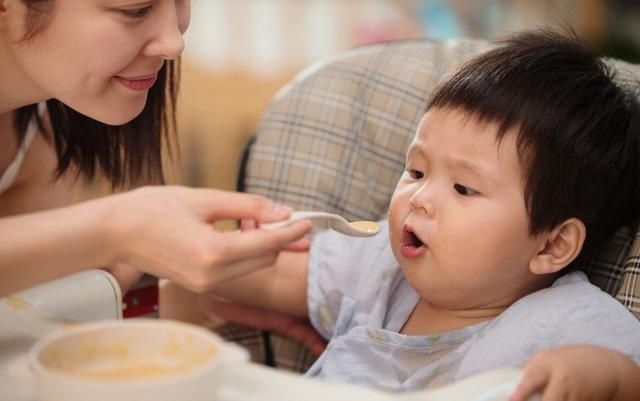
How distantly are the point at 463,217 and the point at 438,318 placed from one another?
0.59 feet

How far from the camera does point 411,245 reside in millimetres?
1143

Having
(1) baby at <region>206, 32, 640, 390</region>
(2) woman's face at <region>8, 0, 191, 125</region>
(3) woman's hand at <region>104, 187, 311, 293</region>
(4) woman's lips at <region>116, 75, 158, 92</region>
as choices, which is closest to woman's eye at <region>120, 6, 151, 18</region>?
(2) woman's face at <region>8, 0, 191, 125</region>

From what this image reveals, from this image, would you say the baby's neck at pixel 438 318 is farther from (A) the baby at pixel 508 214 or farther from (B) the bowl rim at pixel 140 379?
(B) the bowl rim at pixel 140 379

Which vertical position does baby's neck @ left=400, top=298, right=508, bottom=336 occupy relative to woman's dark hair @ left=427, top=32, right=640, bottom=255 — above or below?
below

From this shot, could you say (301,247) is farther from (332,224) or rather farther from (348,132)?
(332,224)

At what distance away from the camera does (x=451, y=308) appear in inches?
46.4

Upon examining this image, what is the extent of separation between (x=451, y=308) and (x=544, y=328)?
0.16m

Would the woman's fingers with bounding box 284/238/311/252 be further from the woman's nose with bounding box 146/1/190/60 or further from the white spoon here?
the woman's nose with bounding box 146/1/190/60

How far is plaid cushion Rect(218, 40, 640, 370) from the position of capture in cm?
143

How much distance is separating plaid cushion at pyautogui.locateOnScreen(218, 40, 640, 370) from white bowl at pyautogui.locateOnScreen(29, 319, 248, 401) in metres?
0.71

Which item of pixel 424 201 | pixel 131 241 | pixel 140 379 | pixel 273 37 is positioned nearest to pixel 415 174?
pixel 424 201

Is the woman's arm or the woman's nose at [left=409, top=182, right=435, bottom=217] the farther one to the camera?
the woman's nose at [left=409, top=182, right=435, bottom=217]

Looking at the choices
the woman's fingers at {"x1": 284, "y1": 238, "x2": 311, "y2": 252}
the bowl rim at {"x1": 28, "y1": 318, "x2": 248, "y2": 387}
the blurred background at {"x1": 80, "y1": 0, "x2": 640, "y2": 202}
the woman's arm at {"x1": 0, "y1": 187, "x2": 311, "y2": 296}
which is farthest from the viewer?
the blurred background at {"x1": 80, "y1": 0, "x2": 640, "y2": 202}

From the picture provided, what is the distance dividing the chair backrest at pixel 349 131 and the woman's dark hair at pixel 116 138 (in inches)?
6.7
